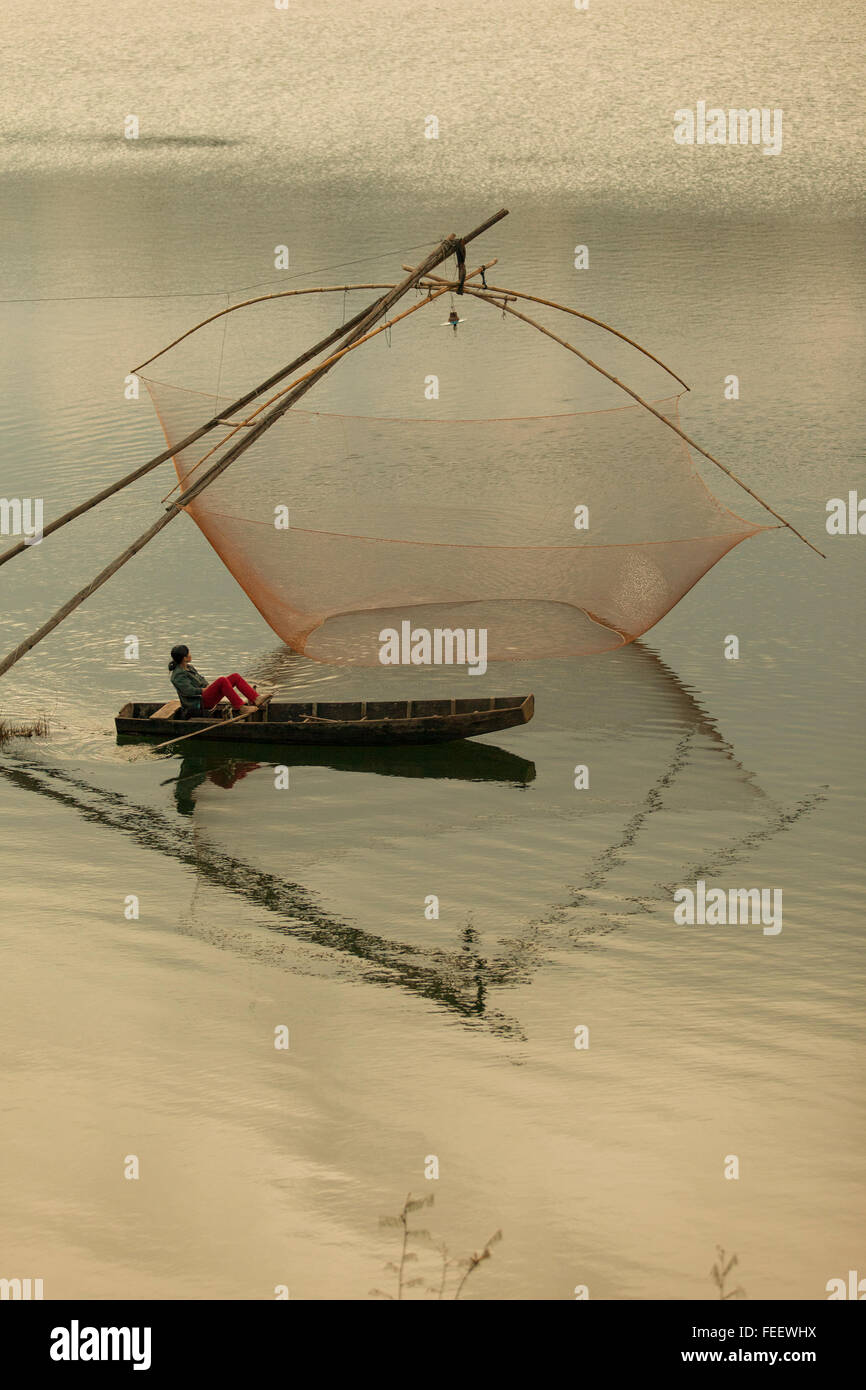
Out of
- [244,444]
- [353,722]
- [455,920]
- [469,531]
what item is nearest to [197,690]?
[353,722]

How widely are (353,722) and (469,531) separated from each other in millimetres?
4721

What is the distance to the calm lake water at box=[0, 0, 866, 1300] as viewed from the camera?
24.0 feet

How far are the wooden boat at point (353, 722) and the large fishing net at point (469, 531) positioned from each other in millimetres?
1650

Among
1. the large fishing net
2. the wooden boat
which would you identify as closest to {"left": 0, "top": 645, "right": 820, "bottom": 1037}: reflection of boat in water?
the wooden boat

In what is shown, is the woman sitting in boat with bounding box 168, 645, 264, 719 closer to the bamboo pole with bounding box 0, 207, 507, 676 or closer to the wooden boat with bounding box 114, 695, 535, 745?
the wooden boat with bounding box 114, 695, 535, 745

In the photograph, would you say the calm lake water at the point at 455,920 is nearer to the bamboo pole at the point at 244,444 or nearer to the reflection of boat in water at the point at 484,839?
the reflection of boat in water at the point at 484,839

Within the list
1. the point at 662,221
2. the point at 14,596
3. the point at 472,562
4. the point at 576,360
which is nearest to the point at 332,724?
the point at 472,562

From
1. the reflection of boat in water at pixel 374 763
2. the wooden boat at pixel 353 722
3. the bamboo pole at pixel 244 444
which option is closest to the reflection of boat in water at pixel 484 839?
the reflection of boat in water at pixel 374 763

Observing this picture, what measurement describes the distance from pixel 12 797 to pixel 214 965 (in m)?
3.34

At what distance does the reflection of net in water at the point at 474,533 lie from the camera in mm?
14453

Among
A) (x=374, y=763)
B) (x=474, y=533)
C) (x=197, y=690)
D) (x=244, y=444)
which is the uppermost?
(x=474, y=533)

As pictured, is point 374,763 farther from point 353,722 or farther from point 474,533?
point 474,533

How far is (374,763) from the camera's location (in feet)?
43.4

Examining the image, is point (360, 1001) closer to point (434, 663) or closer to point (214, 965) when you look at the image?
point (214, 965)
